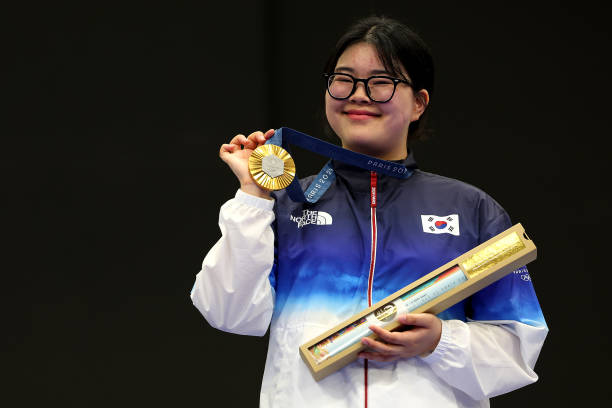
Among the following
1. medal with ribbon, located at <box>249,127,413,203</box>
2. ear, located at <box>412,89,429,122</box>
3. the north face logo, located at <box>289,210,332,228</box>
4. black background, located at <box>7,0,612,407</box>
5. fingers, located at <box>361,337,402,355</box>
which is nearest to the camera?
fingers, located at <box>361,337,402,355</box>

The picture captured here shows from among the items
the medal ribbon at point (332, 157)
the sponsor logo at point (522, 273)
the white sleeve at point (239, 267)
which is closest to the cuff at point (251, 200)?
the white sleeve at point (239, 267)

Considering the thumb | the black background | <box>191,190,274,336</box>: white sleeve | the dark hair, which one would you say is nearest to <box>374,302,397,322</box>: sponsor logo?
the thumb

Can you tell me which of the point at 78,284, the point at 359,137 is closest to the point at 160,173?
the point at 78,284

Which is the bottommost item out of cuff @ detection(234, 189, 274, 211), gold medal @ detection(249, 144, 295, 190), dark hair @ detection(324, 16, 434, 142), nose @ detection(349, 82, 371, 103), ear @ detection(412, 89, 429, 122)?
cuff @ detection(234, 189, 274, 211)

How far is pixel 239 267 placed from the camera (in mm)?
1294

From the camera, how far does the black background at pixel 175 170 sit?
221 centimetres

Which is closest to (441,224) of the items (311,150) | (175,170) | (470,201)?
(470,201)

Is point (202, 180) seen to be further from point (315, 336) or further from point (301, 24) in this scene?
point (315, 336)

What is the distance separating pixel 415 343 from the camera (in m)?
1.26

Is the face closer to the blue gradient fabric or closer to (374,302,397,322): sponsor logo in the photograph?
the blue gradient fabric

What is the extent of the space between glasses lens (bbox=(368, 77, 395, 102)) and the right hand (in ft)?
0.77

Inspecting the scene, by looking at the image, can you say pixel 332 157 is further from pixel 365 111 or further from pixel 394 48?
pixel 394 48

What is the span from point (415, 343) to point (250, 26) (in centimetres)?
179

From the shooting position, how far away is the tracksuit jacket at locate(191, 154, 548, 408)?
1.30m
